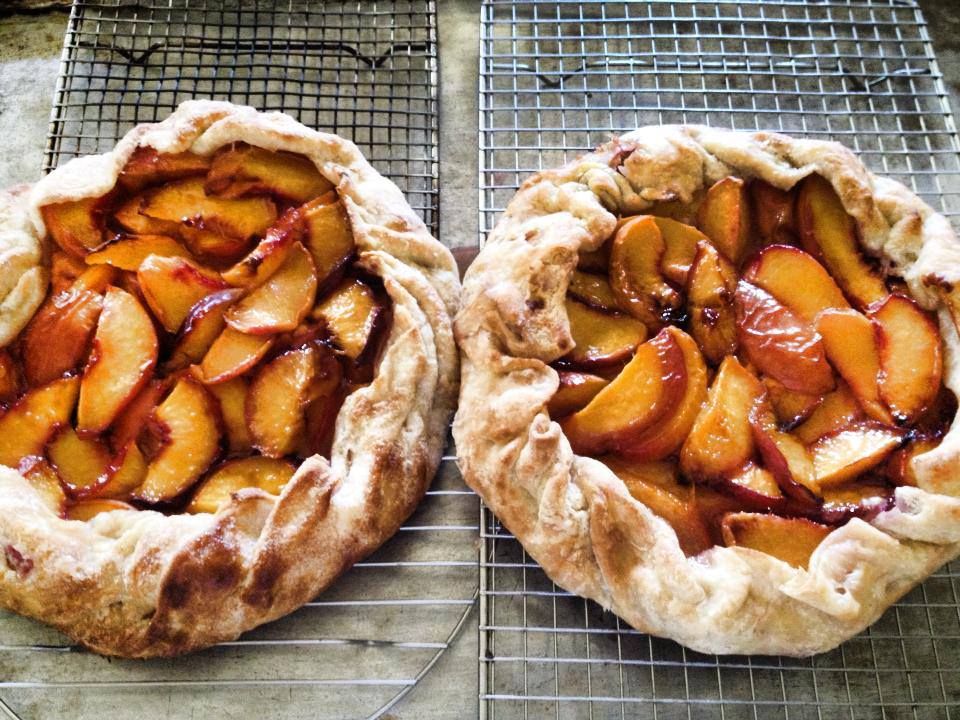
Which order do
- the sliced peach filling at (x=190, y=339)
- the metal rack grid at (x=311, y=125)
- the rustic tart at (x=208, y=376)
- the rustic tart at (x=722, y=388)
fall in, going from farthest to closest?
the metal rack grid at (x=311, y=125)
the sliced peach filling at (x=190, y=339)
the rustic tart at (x=208, y=376)
the rustic tart at (x=722, y=388)

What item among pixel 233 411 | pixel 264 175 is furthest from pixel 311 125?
pixel 233 411

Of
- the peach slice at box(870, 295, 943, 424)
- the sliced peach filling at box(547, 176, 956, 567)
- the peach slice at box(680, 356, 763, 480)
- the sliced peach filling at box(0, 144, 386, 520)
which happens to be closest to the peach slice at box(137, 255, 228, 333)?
the sliced peach filling at box(0, 144, 386, 520)

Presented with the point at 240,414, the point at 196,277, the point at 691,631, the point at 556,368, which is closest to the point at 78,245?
the point at 196,277

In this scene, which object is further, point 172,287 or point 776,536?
point 172,287

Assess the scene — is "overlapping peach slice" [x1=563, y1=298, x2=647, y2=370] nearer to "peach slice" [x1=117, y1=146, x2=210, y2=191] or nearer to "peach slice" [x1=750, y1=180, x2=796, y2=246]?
"peach slice" [x1=750, y1=180, x2=796, y2=246]

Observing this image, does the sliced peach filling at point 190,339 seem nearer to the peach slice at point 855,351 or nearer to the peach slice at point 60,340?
the peach slice at point 60,340

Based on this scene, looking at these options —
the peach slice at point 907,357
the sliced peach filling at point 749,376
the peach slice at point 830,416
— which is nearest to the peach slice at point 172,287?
the sliced peach filling at point 749,376

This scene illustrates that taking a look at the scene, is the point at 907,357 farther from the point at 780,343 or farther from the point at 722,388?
the point at 722,388
